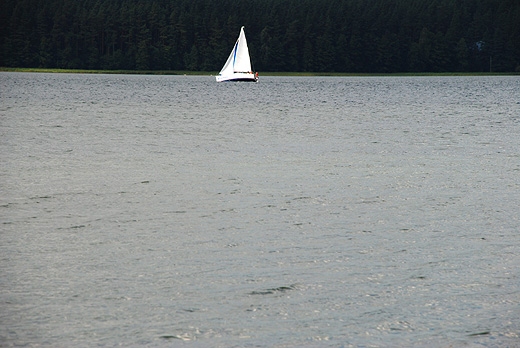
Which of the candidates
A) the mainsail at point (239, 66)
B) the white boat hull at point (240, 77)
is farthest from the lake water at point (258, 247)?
the white boat hull at point (240, 77)

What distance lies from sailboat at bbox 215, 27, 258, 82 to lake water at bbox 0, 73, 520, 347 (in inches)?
4442

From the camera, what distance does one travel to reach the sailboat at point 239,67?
496 feet

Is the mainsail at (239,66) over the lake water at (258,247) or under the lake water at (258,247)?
over

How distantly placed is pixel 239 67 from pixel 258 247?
5552 inches


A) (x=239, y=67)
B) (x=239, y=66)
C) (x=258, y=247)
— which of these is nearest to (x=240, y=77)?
(x=239, y=66)

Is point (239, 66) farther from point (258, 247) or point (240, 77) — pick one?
point (258, 247)

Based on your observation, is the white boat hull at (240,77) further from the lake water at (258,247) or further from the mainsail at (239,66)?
the lake water at (258,247)

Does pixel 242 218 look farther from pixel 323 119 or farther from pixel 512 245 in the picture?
pixel 323 119

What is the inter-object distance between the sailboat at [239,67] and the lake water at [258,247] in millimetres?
112819

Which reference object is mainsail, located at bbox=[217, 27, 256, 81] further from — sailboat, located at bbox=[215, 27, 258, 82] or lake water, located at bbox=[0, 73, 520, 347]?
lake water, located at bbox=[0, 73, 520, 347]

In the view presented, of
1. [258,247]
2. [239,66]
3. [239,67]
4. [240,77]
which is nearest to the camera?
[258,247]

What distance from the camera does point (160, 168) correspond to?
33.0m

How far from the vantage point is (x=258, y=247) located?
18641 millimetres

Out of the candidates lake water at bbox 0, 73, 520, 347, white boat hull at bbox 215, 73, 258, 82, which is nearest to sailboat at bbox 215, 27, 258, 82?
white boat hull at bbox 215, 73, 258, 82
